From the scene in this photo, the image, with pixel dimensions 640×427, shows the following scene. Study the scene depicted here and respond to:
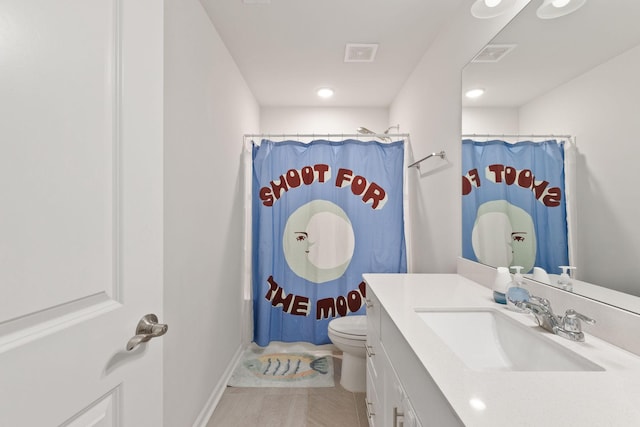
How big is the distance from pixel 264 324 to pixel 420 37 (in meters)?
2.43

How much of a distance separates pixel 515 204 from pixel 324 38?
5.21ft

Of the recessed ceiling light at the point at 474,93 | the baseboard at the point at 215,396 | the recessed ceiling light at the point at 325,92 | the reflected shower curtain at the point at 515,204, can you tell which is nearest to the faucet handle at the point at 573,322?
the reflected shower curtain at the point at 515,204

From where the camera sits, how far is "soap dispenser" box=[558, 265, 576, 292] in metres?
1.05

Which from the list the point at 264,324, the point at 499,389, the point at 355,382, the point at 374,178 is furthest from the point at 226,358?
the point at 499,389

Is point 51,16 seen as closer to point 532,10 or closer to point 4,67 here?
point 4,67

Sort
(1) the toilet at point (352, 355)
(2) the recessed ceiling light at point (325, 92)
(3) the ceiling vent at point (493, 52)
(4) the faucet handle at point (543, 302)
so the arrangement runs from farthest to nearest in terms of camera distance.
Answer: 1. (2) the recessed ceiling light at point (325, 92)
2. (1) the toilet at point (352, 355)
3. (3) the ceiling vent at point (493, 52)
4. (4) the faucet handle at point (543, 302)

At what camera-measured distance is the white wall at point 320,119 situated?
3.38 m

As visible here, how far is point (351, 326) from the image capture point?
2.22 m

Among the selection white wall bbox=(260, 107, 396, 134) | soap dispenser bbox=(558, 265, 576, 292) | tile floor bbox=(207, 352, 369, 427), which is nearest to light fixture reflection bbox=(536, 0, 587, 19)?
soap dispenser bbox=(558, 265, 576, 292)

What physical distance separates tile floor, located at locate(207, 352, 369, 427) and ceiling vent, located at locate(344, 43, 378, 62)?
2364mm

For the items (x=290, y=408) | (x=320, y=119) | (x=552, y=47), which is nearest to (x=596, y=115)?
(x=552, y=47)

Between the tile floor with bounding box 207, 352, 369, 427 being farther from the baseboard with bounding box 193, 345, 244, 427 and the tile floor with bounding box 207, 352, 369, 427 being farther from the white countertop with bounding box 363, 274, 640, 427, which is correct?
the white countertop with bounding box 363, 274, 640, 427

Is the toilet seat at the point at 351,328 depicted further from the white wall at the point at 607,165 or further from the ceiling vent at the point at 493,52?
the ceiling vent at the point at 493,52

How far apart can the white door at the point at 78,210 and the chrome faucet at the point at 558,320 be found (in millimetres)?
1126
